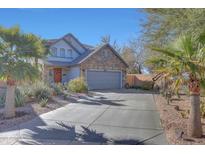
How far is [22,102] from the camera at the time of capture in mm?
9016

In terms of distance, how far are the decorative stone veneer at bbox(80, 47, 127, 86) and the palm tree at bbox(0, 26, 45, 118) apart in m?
10.5

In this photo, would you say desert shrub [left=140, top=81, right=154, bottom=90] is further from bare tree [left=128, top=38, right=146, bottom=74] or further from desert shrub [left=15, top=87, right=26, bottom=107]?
desert shrub [left=15, top=87, right=26, bottom=107]

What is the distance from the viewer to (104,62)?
19531 millimetres

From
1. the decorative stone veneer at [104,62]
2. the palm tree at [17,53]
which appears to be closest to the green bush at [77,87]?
the decorative stone veneer at [104,62]

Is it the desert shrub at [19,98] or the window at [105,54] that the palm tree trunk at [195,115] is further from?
the window at [105,54]

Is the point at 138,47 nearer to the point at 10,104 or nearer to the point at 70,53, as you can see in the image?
the point at 70,53

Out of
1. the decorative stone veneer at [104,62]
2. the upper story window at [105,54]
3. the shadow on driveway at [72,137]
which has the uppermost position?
the upper story window at [105,54]

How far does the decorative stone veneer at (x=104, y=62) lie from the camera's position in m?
18.5

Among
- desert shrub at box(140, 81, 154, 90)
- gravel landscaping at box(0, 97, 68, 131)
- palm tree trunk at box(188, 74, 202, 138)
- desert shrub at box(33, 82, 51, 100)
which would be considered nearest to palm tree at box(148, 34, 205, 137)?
palm tree trunk at box(188, 74, 202, 138)

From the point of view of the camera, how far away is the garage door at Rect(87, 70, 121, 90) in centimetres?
1772

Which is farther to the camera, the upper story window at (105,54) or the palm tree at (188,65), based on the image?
the upper story window at (105,54)

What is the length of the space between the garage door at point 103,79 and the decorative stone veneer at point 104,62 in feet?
1.32

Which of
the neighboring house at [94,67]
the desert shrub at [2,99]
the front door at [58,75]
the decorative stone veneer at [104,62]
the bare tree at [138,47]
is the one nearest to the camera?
the desert shrub at [2,99]

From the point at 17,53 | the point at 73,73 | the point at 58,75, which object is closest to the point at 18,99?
the point at 17,53
